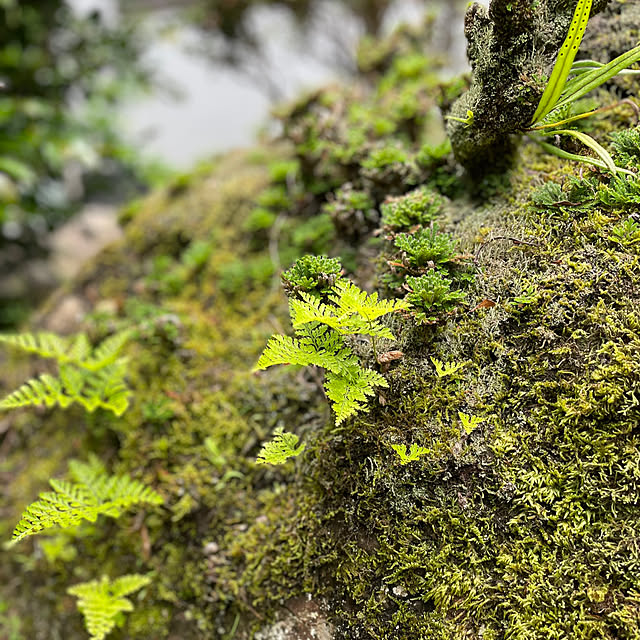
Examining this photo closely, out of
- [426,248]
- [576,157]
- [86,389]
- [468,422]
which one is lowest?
[86,389]

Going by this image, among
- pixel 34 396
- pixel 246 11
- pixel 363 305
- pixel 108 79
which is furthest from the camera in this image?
pixel 246 11

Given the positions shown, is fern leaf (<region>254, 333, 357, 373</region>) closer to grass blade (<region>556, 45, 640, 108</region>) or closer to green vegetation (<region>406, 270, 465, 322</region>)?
green vegetation (<region>406, 270, 465, 322</region>)

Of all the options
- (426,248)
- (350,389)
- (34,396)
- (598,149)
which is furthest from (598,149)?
(34,396)

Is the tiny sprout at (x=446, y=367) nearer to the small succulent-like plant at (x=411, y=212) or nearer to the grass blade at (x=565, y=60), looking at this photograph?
the small succulent-like plant at (x=411, y=212)

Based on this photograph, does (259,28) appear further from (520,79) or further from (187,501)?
(187,501)

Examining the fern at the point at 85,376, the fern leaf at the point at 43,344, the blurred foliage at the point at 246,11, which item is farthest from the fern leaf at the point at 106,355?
the blurred foliage at the point at 246,11

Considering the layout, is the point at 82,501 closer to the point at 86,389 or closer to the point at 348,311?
the point at 86,389

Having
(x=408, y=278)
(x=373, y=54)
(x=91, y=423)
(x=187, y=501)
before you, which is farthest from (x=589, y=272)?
(x=373, y=54)

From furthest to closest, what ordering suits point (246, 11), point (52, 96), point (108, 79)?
point (246, 11) → point (108, 79) → point (52, 96)
